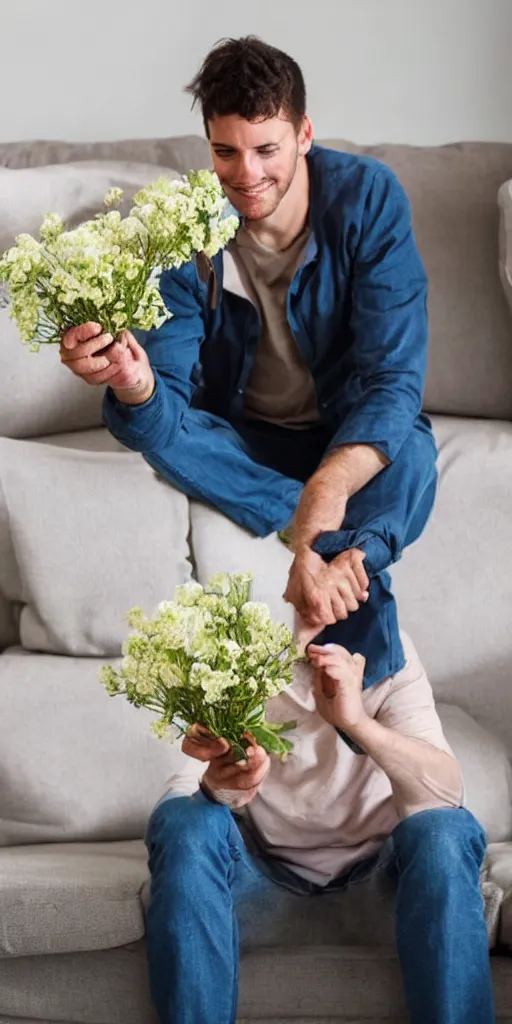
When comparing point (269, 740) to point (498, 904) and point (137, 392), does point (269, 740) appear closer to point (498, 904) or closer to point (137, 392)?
point (498, 904)

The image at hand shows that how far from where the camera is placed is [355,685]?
1811 mm

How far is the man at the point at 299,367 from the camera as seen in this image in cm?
204

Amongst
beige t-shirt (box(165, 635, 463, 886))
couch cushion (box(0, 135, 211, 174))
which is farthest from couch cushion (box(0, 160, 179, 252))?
beige t-shirt (box(165, 635, 463, 886))

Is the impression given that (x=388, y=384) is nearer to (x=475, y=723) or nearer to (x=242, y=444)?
(x=242, y=444)

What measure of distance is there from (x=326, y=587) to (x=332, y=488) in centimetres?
16

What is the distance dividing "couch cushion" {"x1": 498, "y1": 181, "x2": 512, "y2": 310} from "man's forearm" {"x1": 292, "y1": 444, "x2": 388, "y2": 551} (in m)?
0.53

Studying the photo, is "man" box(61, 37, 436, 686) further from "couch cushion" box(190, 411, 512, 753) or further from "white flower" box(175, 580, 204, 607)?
"white flower" box(175, 580, 204, 607)

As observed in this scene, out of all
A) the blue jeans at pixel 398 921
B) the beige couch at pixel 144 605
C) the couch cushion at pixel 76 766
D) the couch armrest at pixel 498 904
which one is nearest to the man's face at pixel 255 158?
the beige couch at pixel 144 605

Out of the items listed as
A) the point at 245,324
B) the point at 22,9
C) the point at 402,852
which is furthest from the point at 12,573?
the point at 22,9

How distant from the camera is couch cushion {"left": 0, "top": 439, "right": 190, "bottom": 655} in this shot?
2.28 m

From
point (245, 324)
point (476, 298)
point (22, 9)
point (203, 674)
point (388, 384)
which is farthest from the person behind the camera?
point (22, 9)

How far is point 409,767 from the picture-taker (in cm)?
182

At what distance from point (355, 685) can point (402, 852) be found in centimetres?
23

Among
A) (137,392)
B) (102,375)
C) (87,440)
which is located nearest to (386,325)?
(137,392)
